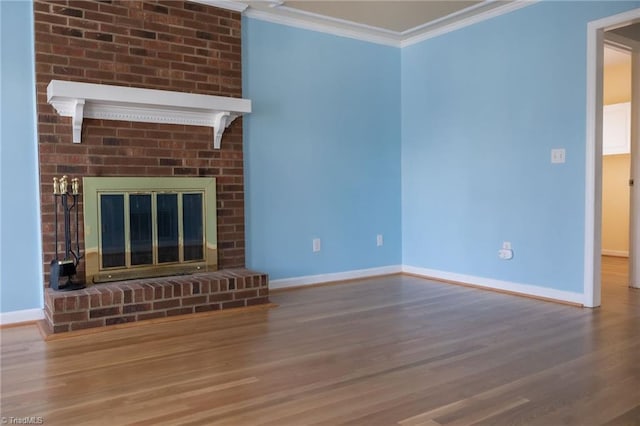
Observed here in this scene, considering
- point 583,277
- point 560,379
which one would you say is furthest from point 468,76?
point 560,379

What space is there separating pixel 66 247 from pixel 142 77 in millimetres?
1278

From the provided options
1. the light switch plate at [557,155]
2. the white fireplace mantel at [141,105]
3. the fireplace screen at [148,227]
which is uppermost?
the white fireplace mantel at [141,105]

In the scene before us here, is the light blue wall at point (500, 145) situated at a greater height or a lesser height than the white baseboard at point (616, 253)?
greater

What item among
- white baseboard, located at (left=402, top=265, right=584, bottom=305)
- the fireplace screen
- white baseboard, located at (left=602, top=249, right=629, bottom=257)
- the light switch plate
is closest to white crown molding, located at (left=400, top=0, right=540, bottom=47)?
the light switch plate

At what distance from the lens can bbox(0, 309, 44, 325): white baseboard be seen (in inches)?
123

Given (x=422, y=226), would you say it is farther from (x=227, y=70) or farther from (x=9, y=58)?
(x=9, y=58)

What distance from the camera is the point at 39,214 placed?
3174mm

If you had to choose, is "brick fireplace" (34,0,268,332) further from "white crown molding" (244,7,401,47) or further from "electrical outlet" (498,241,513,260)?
"electrical outlet" (498,241,513,260)

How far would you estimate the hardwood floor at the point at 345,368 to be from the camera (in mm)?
1846

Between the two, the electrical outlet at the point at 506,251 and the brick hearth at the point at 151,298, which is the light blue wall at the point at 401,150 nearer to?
the electrical outlet at the point at 506,251

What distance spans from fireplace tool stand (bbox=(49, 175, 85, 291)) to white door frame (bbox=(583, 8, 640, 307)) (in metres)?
→ 3.41

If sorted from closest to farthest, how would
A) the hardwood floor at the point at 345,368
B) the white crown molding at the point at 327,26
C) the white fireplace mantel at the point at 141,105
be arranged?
the hardwood floor at the point at 345,368 < the white fireplace mantel at the point at 141,105 < the white crown molding at the point at 327,26

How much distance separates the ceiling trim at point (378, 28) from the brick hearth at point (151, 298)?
6.84 feet

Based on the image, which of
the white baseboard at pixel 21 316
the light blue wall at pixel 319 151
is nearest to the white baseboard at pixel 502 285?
the light blue wall at pixel 319 151
